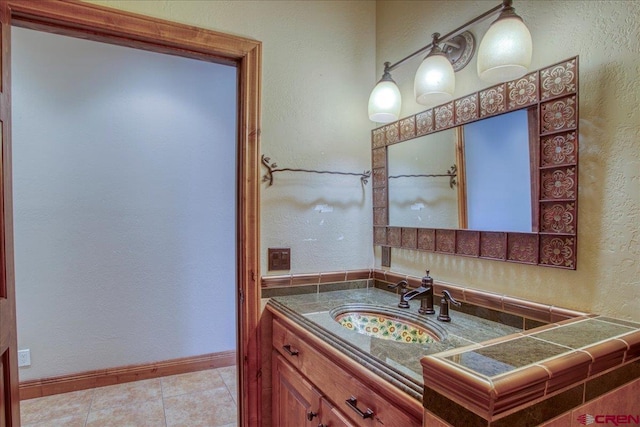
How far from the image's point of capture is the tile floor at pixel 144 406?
6.92ft

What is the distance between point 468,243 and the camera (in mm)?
1379

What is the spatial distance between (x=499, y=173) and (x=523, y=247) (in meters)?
0.28

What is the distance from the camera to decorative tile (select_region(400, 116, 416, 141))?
1.65m

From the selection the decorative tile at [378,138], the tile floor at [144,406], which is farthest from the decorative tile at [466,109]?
the tile floor at [144,406]

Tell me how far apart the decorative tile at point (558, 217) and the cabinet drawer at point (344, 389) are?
708mm

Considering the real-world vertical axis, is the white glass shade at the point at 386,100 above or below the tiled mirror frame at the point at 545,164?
above

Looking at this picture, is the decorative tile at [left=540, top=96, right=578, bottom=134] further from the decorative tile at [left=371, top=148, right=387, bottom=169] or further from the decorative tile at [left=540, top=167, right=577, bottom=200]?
the decorative tile at [left=371, top=148, right=387, bottom=169]

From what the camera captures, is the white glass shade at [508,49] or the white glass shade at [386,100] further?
the white glass shade at [386,100]

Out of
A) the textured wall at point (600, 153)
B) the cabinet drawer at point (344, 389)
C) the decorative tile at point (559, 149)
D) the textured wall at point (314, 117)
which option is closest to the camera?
the cabinet drawer at point (344, 389)

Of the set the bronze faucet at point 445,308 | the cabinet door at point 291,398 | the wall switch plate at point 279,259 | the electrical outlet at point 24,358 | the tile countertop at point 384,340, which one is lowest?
the electrical outlet at point 24,358

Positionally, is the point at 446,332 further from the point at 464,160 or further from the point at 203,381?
the point at 203,381

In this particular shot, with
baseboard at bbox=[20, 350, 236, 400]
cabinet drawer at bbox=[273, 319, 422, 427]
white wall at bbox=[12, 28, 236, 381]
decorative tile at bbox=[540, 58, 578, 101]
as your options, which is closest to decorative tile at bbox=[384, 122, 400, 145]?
decorative tile at bbox=[540, 58, 578, 101]

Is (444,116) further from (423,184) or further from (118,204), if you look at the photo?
(118,204)

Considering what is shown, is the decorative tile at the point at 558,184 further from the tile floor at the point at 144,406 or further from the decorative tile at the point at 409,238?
the tile floor at the point at 144,406
